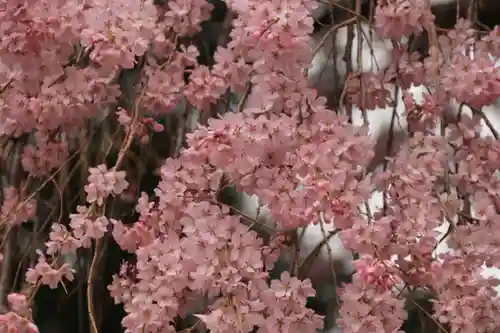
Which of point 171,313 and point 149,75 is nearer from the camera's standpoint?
point 171,313

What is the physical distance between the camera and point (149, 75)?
1.03m

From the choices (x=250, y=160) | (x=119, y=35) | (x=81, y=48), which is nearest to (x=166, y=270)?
(x=250, y=160)

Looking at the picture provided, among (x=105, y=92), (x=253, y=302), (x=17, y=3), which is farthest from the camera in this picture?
(x=105, y=92)

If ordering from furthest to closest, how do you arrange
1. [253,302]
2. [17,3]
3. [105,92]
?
[105,92]
[17,3]
[253,302]

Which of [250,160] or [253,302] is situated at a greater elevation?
[250,160]

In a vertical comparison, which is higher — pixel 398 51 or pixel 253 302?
pixel 398 51

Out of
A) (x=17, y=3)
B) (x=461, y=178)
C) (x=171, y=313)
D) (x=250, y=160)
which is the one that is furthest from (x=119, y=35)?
(x=461, y=178)

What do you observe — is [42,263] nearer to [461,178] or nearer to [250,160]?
[250,160]

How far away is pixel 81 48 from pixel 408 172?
0.54 m

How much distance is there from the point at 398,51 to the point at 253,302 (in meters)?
0.50

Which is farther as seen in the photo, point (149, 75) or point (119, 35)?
point (149, 75)

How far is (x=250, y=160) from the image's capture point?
2.49 ft

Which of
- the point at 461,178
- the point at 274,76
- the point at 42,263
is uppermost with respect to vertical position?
the point at 274,76

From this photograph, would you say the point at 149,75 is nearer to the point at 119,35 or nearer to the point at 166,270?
the point at 119,35
